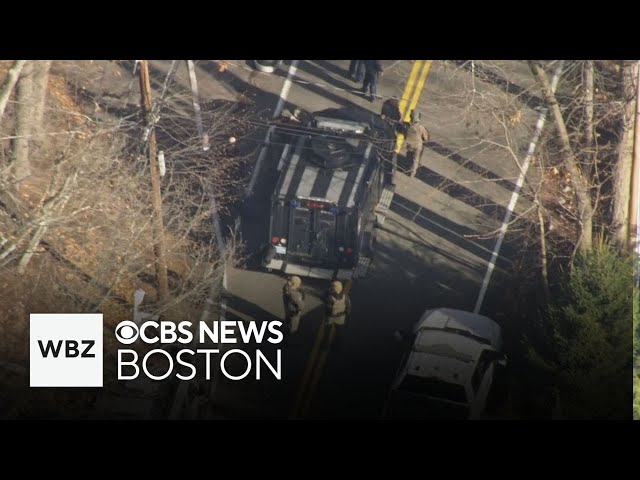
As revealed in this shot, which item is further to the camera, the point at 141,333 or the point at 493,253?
the point at 493,253

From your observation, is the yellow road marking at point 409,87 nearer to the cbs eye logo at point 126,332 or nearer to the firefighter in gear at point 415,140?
the firefighter in gear at point 415,140

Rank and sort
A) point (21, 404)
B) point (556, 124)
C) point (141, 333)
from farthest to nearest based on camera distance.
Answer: point (556, 124), point (141, 333), point (21, 404)

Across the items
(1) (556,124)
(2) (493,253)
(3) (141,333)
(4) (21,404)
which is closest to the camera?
(4) (21,404)

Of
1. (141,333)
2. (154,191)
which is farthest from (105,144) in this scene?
(141,333)

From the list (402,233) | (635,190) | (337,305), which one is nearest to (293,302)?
(337,305)

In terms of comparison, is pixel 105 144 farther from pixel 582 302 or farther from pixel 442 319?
pixel 582 302

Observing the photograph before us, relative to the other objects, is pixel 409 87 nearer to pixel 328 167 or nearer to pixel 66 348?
pixel 328 167
